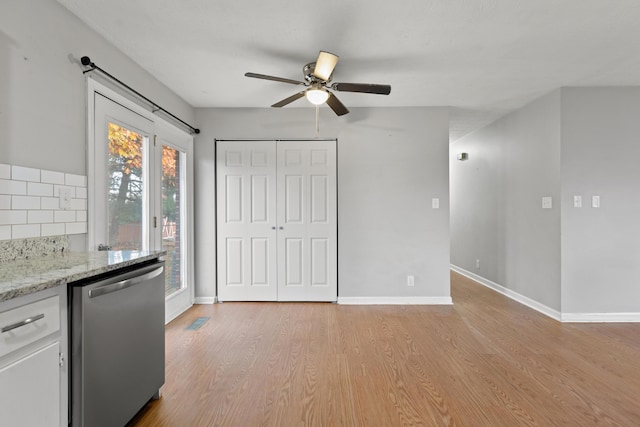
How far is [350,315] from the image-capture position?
11.1 ft

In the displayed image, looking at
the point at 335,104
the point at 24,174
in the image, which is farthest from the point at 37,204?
the point at 335,104

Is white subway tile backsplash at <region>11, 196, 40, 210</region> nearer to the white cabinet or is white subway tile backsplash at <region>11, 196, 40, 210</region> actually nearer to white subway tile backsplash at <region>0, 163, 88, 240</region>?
white subway tile backsplash at <region>0, 163, 88, 240</region>

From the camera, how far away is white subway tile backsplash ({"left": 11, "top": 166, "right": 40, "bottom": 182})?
5.15 feet

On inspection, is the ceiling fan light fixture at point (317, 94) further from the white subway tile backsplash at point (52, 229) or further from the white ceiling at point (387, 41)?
the white subway tile backsplash at point (52, 229)

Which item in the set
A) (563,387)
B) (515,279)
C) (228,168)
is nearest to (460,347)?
(563,387)

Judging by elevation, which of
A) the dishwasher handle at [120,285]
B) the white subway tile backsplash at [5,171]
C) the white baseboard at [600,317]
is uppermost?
the white subway tile backsplash at [5,171]

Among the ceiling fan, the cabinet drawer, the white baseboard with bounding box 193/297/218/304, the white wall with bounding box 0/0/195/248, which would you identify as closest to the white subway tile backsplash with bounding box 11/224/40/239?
the white wall with bounding box 0/0/195/248

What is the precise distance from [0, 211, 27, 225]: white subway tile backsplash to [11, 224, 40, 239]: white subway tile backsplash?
0.03 meters

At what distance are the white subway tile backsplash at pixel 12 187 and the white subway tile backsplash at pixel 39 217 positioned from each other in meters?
0.12

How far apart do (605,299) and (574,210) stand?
0.97 m

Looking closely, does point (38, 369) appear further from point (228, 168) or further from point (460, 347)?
point (228, 168)

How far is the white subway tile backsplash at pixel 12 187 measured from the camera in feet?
4.98

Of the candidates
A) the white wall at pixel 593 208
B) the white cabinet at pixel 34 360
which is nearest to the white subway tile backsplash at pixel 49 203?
the white cabinet at pixel 34 360

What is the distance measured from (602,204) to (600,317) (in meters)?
1.16
